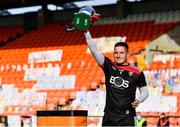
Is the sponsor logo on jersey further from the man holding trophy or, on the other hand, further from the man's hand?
the man's hand

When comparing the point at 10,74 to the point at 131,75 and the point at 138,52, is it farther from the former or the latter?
the point at 131,75

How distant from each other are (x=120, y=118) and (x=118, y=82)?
34 centimetres

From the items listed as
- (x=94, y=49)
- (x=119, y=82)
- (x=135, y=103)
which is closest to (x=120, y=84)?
(x=119, y=82)

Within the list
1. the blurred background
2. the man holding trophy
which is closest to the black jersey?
the man holding trophy

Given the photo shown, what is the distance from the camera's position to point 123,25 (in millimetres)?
21781

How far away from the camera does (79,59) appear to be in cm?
1995

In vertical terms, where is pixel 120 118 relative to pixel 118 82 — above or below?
below

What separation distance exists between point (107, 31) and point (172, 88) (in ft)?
21.7

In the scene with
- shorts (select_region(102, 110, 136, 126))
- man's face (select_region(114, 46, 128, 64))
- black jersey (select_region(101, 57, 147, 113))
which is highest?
man's face (select_region(114, 46, 128, 64))

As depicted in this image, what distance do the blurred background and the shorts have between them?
33.2 ft

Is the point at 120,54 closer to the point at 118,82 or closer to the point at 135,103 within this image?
the point at 118,82

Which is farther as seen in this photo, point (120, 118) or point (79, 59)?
point (79, 59)

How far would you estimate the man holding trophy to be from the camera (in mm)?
4414

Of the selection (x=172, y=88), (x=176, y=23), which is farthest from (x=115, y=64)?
(x=176, y=23)
